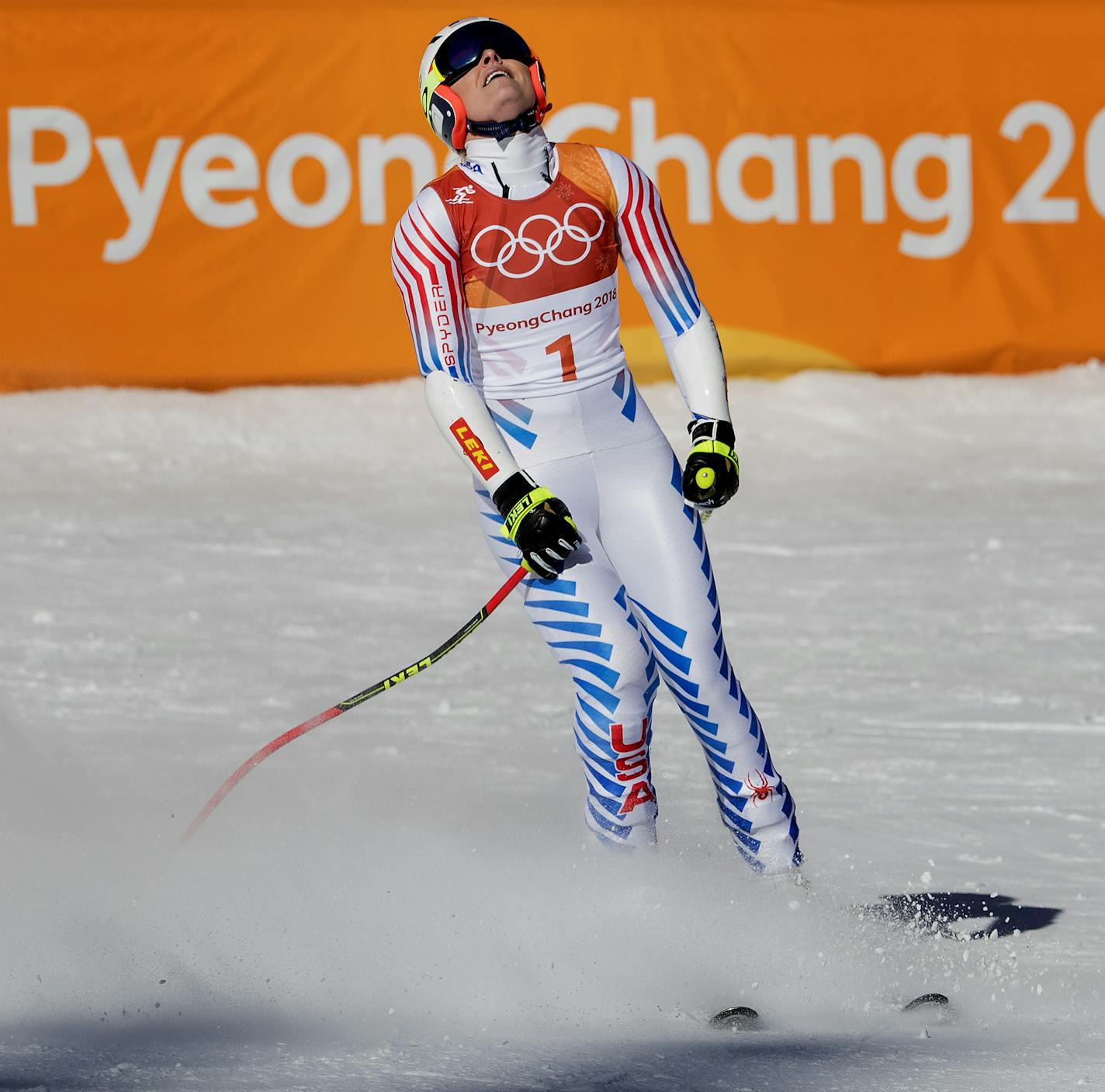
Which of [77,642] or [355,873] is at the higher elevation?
[77,642]

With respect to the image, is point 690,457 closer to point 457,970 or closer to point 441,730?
point 457,970

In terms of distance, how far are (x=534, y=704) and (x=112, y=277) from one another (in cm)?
482

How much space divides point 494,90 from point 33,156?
674 cm

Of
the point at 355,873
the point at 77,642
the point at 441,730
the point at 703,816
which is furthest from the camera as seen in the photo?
the point at 77,642

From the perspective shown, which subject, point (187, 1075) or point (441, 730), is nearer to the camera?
point (187, 1075)

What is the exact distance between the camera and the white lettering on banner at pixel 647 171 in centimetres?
1011

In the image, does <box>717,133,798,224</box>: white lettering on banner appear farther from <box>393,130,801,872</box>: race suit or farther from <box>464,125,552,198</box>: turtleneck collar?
<box>464,125,552,198</box>: turtleneck collar


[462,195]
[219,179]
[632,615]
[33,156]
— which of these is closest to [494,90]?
[462,195]

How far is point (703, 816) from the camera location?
207 inches

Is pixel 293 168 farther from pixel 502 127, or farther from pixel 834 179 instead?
pixel 502 127

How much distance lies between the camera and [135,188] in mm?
10164

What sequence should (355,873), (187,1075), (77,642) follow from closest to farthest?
(187,1075) < (355,873) < (77,642)

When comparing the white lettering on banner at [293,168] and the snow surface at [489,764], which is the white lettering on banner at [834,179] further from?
the white lettering on banner at [293,168]

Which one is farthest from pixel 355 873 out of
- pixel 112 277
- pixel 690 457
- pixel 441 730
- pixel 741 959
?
pixel 112 277
